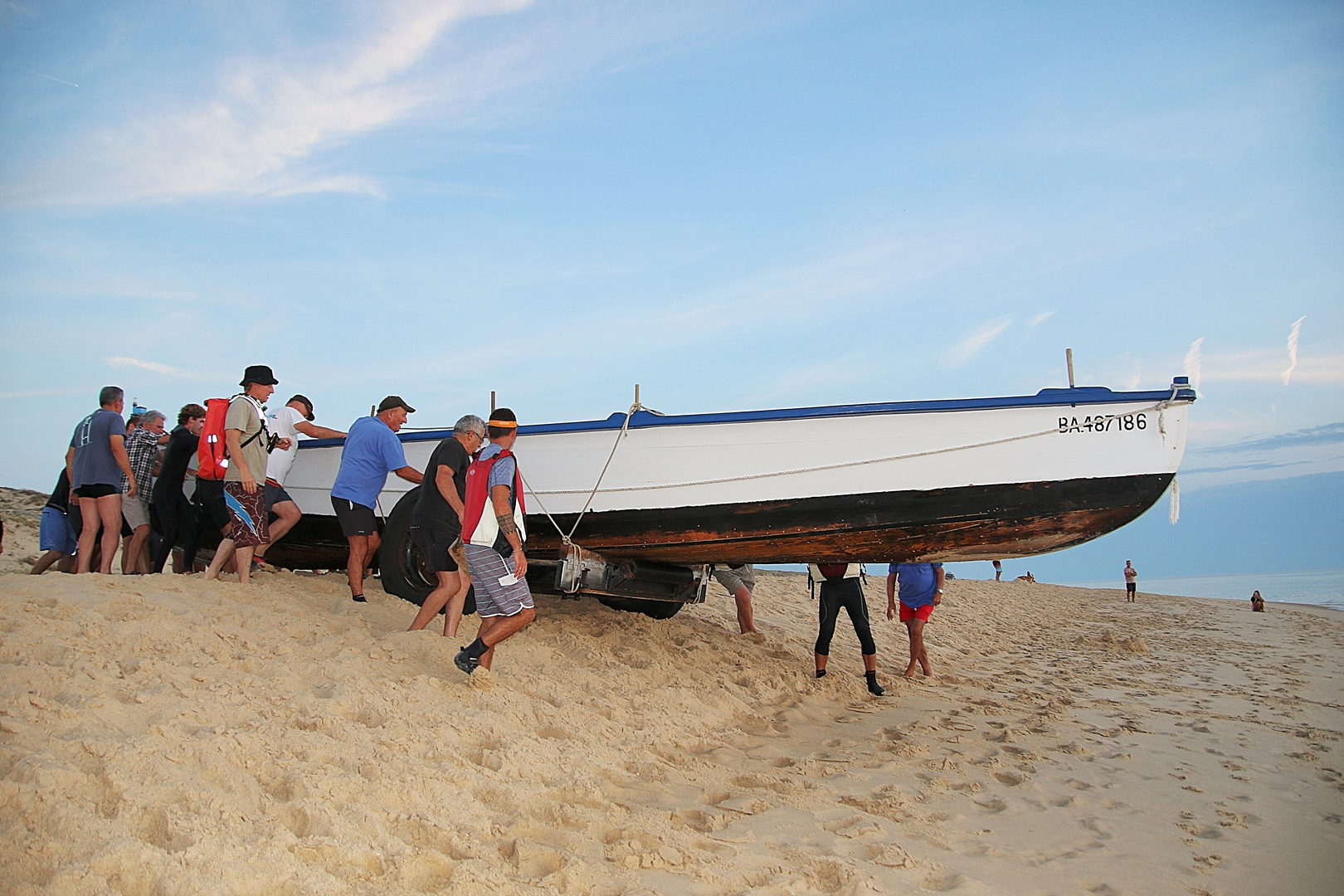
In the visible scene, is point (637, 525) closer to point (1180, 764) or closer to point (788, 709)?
point (788, 709)

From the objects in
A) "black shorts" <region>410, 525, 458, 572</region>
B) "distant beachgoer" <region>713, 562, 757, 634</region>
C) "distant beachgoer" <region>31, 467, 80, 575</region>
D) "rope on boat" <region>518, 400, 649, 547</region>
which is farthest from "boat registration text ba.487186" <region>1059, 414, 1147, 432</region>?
"distant beachgoer" <region>31, 467, 80, 575</region>

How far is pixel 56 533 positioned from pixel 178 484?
Answer: 1.37 m

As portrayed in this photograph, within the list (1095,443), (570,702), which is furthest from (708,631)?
(1095,443)

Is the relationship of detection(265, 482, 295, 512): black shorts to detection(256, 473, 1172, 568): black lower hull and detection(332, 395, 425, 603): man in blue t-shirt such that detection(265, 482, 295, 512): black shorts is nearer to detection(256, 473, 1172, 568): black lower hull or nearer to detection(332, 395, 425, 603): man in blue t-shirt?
detection(332, 395, 425, 603): man in blue t-shirt

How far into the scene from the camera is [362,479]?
505 centimetres

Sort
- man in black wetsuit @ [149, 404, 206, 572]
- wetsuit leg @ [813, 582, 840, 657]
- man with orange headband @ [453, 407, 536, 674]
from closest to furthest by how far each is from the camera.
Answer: man with orange headband @ [453, 407, 536, 674], man in black wetsuit @ [149, 404, 206, 572], wetsuit leg @ [813, 582, 840, 657]

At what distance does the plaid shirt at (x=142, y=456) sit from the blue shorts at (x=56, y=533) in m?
0.73

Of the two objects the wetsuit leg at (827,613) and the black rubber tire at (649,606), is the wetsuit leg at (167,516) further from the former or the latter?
the wetsuit leg at (827,613)

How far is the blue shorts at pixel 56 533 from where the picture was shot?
5977 millimetres

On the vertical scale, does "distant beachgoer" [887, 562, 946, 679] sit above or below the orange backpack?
below

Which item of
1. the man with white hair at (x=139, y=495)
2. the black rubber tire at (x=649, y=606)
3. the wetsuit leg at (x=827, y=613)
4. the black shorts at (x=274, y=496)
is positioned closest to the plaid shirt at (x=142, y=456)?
the man with white hair at (x=139, y=495)

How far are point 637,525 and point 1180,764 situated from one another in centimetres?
340

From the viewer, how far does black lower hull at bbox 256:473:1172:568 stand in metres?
4.80

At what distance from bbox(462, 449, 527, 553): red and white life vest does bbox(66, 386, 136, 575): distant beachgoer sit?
2.84 m
